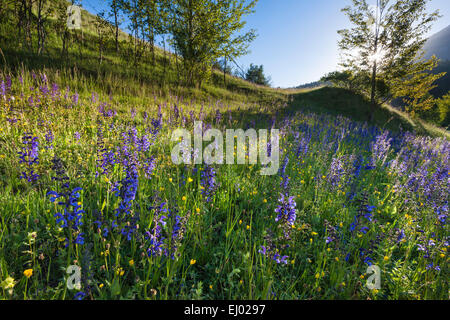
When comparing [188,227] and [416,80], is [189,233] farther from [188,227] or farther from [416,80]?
[416,80]

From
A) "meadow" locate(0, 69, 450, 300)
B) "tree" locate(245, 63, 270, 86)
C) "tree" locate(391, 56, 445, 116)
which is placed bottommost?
"meadow" locate(0, 69, 450, 300)

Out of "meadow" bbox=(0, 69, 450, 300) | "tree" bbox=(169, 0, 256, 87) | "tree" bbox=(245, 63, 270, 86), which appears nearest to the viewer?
"meadow" bbox=(0, 69, 450, 300)

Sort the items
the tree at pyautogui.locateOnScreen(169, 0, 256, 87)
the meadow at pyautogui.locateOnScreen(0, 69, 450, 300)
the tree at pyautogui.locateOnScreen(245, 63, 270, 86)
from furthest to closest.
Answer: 1. the tree at pyautogui.locateOnScreen(245, 63, 270, 86)
2. the tree at pyautogui.locateOnScreen(169, 0, 256, 87)
3. the meadow at pyautogui.locateOnScreen(0, 69, 450, 300)

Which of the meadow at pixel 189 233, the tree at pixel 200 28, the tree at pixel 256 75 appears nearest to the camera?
the meadow at pixel 189 233

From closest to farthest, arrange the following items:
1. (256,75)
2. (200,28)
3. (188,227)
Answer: (188,227) → (200,28) → (256,75)

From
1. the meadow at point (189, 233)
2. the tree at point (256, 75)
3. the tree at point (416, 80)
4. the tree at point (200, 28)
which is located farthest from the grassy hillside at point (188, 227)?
the tree at point (256, 75)

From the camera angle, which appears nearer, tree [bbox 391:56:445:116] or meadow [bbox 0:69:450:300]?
meadow [bbox 0:69:450:300]

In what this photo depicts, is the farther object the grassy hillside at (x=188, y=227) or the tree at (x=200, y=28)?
the tree at (x=200, y=28)

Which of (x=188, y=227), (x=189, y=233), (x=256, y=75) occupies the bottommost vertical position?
(x=189, y=233)


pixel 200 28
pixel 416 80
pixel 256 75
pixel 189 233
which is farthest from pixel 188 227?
pixel 256 75

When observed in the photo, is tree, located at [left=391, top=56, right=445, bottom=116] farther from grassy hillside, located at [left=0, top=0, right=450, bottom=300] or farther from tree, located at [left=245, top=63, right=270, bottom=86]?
tree, located at [left=245, top=63, right=270, bottom=86]

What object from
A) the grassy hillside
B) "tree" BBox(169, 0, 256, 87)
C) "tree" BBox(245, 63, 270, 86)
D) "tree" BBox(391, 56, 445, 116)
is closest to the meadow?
the grassy hillside

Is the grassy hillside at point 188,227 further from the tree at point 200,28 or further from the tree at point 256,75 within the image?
the tree at point 256,75
